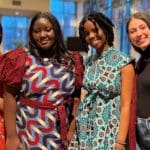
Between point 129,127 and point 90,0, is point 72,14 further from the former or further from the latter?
point 129,127

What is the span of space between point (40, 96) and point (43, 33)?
35cm

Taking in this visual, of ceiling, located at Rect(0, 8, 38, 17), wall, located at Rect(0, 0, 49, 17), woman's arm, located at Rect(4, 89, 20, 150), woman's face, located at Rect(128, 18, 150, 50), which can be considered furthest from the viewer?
ceiling, located at Rect(0, 8, 38, 17)

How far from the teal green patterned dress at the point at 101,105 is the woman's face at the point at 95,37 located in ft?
0.14

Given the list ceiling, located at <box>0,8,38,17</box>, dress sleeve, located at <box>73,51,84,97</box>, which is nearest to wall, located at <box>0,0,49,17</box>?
ceiling, located at <box>0,8,38,17</box>

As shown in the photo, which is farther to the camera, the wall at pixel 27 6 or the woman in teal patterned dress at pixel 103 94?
the wall at pixel 27 6

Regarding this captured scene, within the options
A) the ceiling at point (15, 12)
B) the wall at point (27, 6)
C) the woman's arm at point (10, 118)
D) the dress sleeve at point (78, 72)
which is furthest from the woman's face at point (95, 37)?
the ceiling at point (15, 12)

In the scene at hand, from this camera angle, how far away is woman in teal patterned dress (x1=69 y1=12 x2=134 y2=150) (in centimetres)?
201

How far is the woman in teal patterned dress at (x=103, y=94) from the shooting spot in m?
2.01

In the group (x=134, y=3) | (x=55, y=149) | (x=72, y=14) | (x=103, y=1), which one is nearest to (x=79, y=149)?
(x=55, y=149)

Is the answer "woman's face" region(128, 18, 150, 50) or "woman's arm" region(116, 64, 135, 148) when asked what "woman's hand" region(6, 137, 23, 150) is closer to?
"woman's arm" region(116, 64, 135, 148)

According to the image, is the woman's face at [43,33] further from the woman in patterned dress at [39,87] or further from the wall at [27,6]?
the wall at [27,6]

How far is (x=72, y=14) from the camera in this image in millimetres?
12688

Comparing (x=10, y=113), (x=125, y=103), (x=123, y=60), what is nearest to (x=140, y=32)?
(x=123, y=60)

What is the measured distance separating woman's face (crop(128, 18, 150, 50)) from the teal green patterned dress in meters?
0.12
